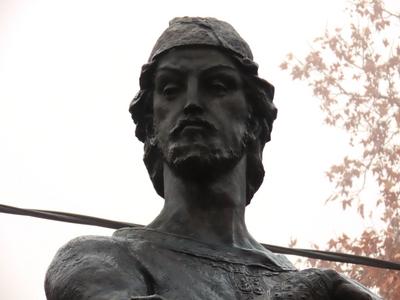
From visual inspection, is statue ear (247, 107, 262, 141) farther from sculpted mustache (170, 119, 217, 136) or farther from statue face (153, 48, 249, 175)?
sculpted mustache (170, 119, 217, 136)

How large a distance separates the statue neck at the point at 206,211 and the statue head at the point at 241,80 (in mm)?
154

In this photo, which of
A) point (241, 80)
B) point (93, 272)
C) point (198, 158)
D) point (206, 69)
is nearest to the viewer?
point (93, 272)

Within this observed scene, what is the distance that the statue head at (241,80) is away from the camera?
18.2 feet

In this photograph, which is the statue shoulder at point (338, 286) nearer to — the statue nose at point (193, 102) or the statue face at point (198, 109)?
the statue face at point (198, 109)

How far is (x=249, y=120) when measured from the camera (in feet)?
18.4

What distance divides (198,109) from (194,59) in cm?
24

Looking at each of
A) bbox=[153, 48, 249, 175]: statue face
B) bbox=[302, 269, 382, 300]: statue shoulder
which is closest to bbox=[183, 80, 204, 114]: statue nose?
bbox=[153, 48, 249, 175]: statue face

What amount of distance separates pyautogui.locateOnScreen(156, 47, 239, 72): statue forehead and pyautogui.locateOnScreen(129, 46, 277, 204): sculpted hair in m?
0.03

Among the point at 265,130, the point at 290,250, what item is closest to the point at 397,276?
the point at 290,250

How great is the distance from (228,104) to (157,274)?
873 millimetres

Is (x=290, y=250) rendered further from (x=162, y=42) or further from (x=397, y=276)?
(x=397, y=276)

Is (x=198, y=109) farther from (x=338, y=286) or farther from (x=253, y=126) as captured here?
(x=338, y=286)

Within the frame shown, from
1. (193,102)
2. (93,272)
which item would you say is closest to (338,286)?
(93,272)

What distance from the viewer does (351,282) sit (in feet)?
16.2
